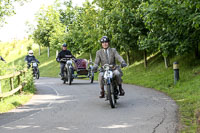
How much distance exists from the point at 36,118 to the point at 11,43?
86.0 m

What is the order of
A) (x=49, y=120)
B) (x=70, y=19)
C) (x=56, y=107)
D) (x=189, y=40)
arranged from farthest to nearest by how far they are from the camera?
(x=70, y=19)
(x=189, y=40)
(x=56, y=107)
(x=49, y=120)

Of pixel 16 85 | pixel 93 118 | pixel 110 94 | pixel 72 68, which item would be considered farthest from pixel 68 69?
pixel 93 118

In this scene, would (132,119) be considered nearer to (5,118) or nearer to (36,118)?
(36,118)

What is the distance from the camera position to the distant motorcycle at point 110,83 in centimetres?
792

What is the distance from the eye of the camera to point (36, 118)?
6.94 meters

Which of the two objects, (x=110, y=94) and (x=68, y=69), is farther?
(x=68, y=69)

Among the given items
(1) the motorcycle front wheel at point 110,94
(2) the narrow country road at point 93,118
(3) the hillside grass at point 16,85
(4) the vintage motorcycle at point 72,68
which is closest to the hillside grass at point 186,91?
(2) the narrow country road at point 93,118

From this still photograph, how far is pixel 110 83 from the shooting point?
8062 mm

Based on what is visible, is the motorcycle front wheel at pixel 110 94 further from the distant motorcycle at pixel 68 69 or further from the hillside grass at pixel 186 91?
the distant motorcycle at pixel 68 69

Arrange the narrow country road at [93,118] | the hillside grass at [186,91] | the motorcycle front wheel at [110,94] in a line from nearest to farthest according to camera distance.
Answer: the narrow country road at [93,118]
the hillside grass at [186,91]
the motorcycle front wheel at [110,94]

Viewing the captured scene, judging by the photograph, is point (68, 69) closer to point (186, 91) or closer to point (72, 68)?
point (72, 68)

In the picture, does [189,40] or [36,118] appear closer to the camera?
[36,118]

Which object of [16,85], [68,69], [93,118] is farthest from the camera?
[68,69]

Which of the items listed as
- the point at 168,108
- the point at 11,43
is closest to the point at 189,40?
the point at 168,108
